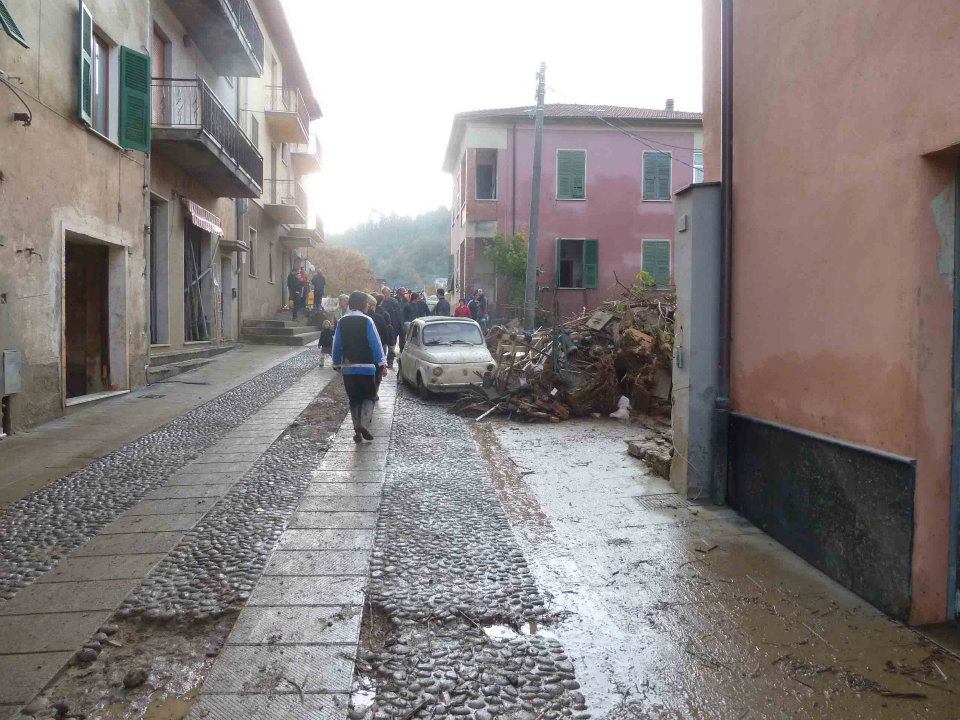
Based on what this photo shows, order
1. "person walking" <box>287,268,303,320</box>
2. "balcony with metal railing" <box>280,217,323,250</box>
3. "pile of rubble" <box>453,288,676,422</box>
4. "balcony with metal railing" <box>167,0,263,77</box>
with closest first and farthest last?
1. "pile of rubble" <box>453,288,676,422</box>
2. "balcony with metal railing" <box>167,0,263,77</box>
3. "person walking" <box>287,268,303,320</box>
4. "balcony with metal railing" <box>280,217,323,250</box>

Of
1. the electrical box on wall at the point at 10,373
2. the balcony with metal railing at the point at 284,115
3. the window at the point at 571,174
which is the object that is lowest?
the electrical box on wall at the point at 10,373

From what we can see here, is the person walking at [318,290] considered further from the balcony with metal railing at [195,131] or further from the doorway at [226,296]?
the balcony with metal railing at [195,131]

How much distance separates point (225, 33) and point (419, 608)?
53.3 feet

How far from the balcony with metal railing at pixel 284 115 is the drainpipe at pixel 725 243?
2156cm

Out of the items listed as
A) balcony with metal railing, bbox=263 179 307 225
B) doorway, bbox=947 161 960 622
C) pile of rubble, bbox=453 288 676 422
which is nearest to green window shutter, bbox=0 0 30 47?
pile of rubble, bbox=453 288 676 422

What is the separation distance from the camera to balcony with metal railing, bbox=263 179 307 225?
25.9 metres

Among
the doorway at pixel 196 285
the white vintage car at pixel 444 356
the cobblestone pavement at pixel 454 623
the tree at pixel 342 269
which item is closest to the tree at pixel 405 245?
the tree at pixel 342 269

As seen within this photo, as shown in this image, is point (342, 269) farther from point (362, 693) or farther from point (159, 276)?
point (362, 693)

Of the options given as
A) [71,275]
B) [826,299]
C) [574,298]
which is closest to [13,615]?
[826,299]

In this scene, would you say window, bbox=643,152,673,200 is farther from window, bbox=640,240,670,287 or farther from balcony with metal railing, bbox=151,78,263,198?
balcony with metal railing, bbox=151,78,263,198

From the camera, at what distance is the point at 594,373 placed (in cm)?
1105

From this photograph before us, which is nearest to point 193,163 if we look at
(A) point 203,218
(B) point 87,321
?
(A) point 203,218

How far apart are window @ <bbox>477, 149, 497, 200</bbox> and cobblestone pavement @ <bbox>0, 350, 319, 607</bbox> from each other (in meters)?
20.2

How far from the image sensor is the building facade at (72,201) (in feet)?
27.9
